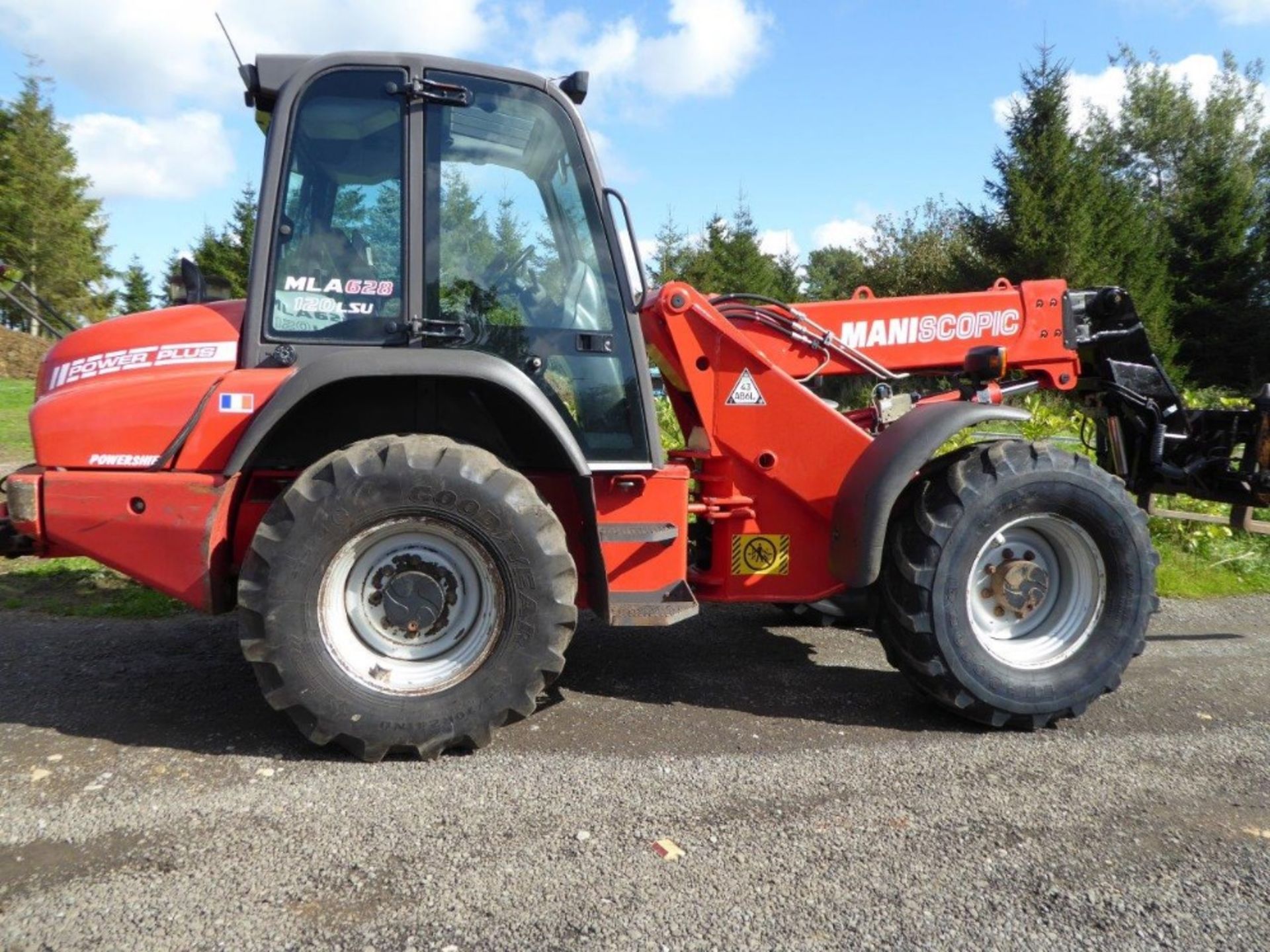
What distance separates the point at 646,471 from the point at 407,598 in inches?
43.6

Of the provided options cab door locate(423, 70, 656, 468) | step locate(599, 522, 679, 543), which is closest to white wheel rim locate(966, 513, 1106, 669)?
step locate(599, 522, 679, 543)

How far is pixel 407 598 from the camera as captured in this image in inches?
148

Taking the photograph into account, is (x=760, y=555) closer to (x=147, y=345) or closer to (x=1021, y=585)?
(x=1021, y=585)

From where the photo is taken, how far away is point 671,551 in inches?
162

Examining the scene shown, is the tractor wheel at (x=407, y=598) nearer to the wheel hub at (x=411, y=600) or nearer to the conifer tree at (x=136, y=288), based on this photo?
the wheel hub at (x=411, y=600)

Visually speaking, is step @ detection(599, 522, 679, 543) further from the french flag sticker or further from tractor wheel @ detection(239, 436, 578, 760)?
the french flag sticker

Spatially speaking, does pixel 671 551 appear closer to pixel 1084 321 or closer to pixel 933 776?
pixel 933 776

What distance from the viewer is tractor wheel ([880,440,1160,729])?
4.00 metres

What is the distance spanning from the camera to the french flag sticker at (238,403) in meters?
3.63

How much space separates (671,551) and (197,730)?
81.4 inches

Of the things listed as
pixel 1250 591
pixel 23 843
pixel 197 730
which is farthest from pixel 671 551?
pixel 1250 591

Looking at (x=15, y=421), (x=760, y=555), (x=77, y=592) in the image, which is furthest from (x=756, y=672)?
(x=15, y=421)

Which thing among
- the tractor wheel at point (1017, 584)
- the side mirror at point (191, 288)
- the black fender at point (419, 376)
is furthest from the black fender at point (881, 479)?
the side mirror at point (191, 288)

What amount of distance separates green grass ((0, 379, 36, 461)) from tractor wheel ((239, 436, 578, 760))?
13.5ft
